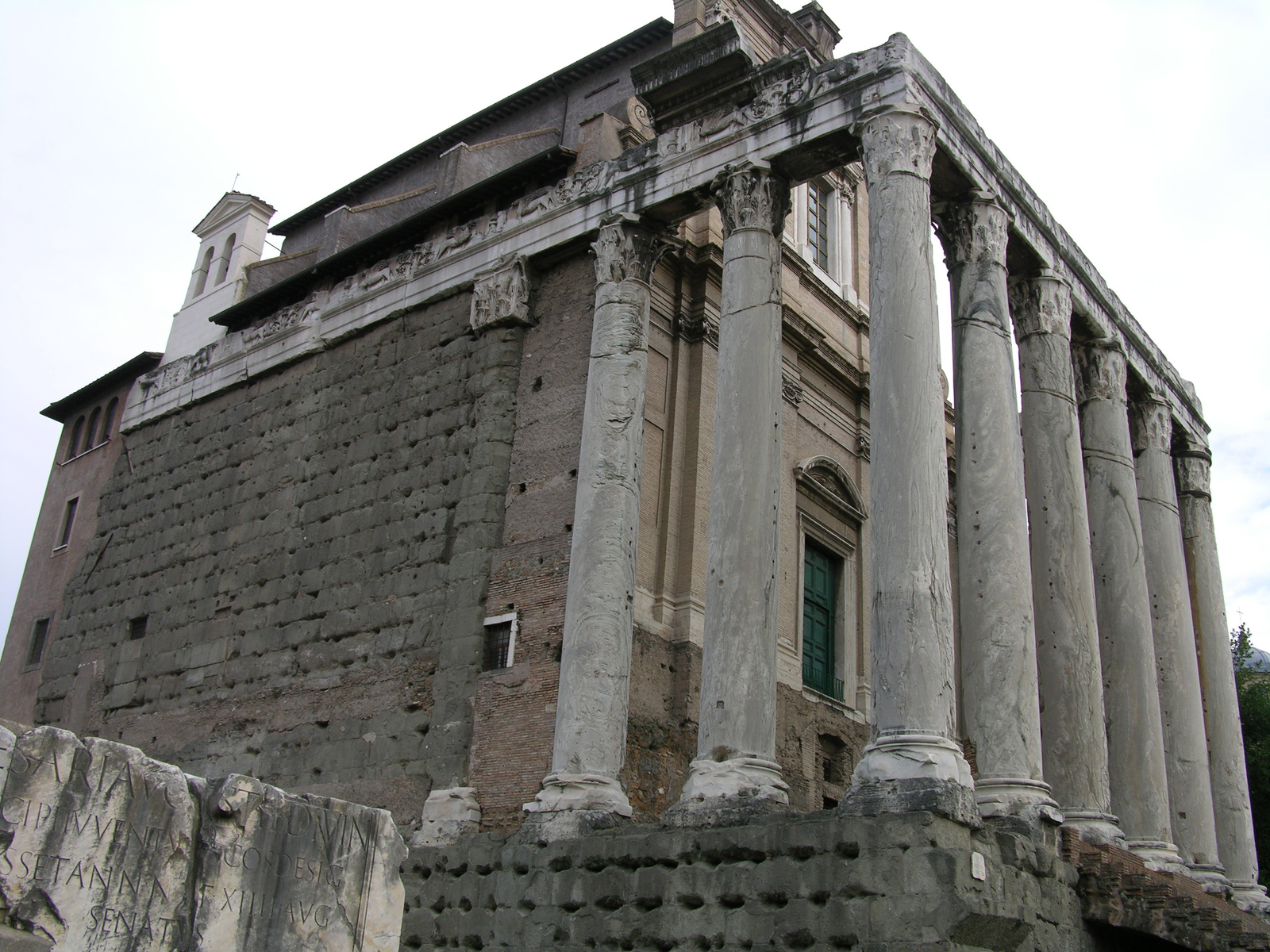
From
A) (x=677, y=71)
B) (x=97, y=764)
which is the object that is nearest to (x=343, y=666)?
(x=677, y=71)

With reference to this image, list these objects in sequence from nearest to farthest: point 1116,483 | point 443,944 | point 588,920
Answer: point 588,920, point 443,944, point 1116,483

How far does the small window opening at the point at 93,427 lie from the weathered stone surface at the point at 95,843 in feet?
61.1

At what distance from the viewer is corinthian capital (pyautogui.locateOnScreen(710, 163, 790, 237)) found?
13.3m

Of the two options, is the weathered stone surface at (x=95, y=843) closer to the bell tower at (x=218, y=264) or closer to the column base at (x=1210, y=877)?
the column base at (x=1210, y=877)

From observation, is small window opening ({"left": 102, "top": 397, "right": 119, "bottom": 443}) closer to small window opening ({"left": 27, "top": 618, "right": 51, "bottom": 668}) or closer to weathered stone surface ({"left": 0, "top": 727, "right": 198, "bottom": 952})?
small window opening ({"left": 27, "top": 618, "right": 51, "bottom": 668})

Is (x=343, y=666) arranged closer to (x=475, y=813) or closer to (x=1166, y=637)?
(x=475, y=813)

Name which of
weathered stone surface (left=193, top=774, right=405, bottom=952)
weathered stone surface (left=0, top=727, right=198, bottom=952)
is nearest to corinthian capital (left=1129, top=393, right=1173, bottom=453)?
weathered stone surface (left=193, top=774, right=405, bottom=952)

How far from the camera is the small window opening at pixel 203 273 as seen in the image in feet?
73.3

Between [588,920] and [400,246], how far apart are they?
1085cm

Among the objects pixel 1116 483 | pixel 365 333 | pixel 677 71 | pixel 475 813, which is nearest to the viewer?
pixel 475 813

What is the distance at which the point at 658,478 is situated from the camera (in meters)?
14.5

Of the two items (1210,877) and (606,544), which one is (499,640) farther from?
(1210,877)

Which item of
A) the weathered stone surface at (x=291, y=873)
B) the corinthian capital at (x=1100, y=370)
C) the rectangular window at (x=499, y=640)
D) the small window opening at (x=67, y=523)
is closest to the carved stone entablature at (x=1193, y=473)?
the corinthian capital at (x=1100, y=370)

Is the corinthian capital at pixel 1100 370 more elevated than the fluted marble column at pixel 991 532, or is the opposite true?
the corinthian capital at pixel 1100 370
